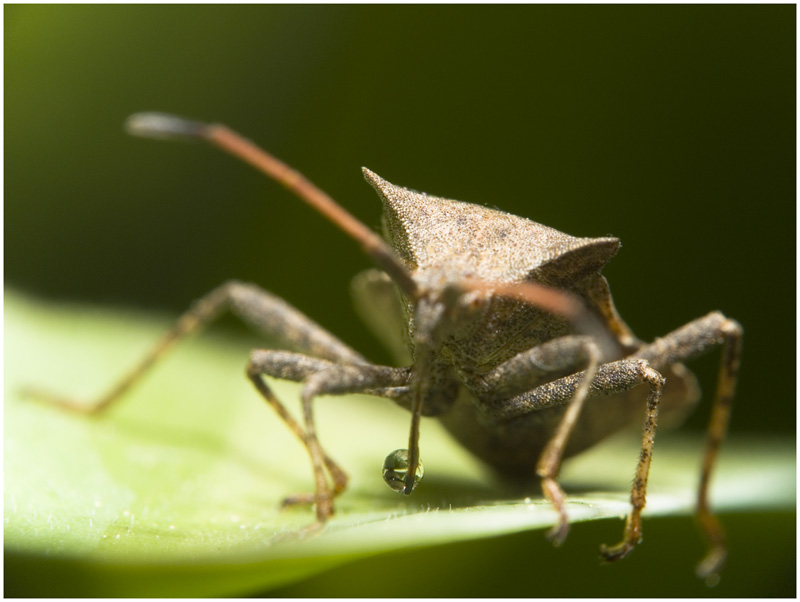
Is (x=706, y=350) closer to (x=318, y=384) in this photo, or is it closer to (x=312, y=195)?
(x=318, y=384)

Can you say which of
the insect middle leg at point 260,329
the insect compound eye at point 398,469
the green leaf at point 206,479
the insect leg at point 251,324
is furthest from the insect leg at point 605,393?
the insect leg at point 251,324

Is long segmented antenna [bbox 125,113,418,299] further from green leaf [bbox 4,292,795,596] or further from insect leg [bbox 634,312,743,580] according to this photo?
insect leg [bbox 634,312,743,580]

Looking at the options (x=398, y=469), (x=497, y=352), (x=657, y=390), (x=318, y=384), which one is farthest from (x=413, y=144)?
(x=398, y=469)

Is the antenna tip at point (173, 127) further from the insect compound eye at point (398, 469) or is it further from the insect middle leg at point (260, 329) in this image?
the insect compound eye at point (398, 469)

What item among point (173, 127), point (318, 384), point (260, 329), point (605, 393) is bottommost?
point (260, 329)

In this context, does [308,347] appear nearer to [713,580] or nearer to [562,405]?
[562,405]

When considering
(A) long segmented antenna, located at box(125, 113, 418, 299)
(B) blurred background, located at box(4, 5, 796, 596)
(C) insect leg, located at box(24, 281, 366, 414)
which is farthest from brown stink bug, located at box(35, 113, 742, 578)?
(B) blurred background, located at box(4, 5, 796, 596)
